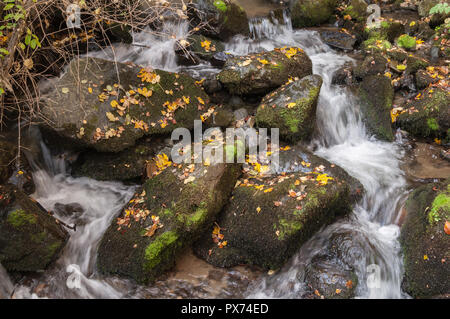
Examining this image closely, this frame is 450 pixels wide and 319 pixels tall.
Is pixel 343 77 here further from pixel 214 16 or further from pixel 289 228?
pixel 289 228

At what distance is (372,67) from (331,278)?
17.6 ft

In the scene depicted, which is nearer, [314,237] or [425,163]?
[314,237]

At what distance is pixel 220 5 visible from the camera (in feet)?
27.9

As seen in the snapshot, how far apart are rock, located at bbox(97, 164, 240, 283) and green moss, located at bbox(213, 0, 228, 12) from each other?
16.1ft

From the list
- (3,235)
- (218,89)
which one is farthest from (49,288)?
(218,89)

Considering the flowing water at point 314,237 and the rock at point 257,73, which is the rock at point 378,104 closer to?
the flowing water at point 314,237

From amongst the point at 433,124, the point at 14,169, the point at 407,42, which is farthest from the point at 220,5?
the point at 14,169

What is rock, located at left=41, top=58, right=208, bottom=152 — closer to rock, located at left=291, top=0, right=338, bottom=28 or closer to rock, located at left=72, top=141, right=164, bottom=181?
rock, located at left=72, top=141, right=164, bottom=181

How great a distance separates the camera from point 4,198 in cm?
473

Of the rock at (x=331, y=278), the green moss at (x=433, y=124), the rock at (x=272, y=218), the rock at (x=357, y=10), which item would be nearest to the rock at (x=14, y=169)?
the rock at (x=272, y=218)

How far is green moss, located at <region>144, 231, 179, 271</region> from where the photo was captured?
180 inches

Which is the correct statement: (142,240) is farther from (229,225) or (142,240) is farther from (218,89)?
(218,89)

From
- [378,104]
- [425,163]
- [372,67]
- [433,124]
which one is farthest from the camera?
[372,67]
